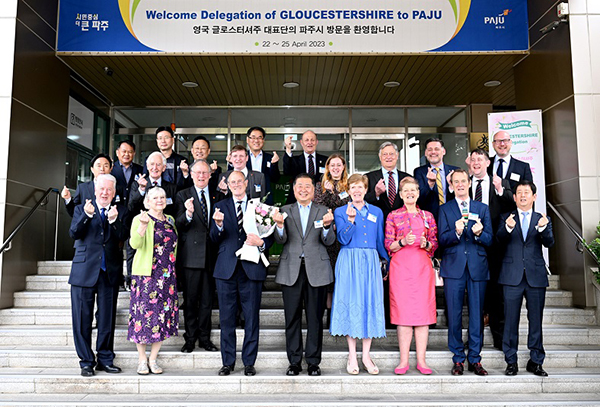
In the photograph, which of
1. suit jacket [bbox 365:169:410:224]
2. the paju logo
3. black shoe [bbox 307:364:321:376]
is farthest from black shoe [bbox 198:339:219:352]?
the paju logo

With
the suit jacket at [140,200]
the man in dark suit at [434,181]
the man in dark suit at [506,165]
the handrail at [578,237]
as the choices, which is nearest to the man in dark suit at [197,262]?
the suit jacket at [140,200]

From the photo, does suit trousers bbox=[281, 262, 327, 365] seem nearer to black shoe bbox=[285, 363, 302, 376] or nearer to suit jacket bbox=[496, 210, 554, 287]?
black shoe bbox=[285, 363, 302, 376]

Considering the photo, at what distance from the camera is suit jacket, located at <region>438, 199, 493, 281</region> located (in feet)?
14.1

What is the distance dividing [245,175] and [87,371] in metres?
2.24

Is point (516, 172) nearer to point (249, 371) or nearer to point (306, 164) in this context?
point (306, 164)

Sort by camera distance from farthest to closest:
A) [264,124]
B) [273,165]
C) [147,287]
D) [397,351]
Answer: [264,124] → [273,165] → [397,351] → [147,287]

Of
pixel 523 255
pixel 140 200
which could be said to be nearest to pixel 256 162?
pixel 140 200

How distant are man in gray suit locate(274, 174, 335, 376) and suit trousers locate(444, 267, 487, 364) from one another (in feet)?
3.60

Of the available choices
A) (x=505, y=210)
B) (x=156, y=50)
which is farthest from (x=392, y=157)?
(x=156, y=50)

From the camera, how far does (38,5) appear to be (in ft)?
20.5

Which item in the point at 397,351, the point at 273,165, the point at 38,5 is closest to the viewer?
the point at 397,351

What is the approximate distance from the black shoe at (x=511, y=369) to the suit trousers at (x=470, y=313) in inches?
9.8

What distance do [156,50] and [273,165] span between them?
Answer: 265 centimetres

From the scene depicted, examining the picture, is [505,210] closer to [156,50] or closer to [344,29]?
[344,29]
